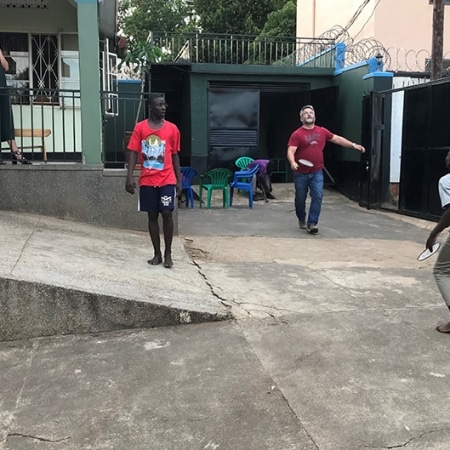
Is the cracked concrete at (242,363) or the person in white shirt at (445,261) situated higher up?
the person in white shirt at (445,261)

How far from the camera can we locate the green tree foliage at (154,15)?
34156 mm

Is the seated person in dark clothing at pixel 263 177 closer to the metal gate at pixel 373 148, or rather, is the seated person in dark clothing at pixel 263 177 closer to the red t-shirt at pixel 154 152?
the metal gate at pixel 373 148

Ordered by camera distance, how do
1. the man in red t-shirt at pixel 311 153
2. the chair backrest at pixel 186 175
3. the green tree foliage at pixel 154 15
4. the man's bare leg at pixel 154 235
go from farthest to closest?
A: the green tree foliage at pixel 154 15
the chair backrest at pixel 186 175
the man in red t-shirt at pixel 311 153
the man's bare leg at pixel 154 235

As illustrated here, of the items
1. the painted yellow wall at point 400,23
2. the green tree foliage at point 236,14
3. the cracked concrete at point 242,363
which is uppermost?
the green tree foliage at point 236,14

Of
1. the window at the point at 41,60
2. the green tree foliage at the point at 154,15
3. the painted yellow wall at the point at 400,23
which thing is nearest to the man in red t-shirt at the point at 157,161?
the window at the point at 41,60

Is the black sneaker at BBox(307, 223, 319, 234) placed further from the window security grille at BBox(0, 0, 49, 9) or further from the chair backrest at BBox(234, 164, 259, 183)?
the window security grille at BBox(0, 0, 49, 9)

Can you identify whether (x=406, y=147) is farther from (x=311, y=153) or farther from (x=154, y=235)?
(x=154, y=235)

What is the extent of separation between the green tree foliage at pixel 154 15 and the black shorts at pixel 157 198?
103 feet

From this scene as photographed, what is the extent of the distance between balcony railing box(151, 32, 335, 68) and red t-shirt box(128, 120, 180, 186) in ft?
28.4

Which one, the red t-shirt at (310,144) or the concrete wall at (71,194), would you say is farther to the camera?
the red t-shirt at (310,144)

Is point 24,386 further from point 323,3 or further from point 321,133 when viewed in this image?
point 323,3

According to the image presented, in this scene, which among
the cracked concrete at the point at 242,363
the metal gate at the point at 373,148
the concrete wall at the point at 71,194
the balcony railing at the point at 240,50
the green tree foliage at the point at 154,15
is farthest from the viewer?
the green tree foliage at the point at 154,15

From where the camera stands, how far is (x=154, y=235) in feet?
17.0

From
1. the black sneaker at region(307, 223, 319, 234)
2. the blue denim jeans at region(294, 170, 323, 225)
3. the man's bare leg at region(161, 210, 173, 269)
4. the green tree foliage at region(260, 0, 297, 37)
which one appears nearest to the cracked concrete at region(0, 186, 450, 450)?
the man's bare leg at region(161, 210, 173, 269)
